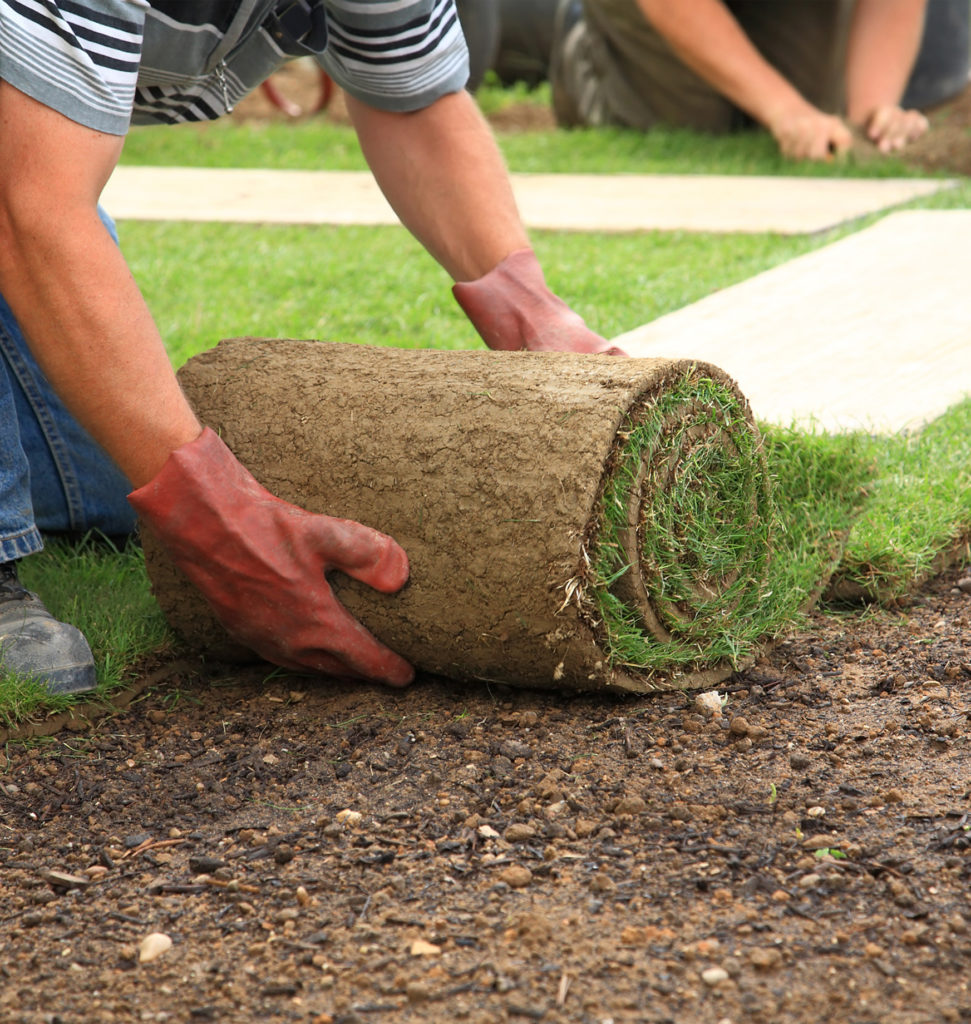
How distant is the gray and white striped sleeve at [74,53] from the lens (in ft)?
5.76

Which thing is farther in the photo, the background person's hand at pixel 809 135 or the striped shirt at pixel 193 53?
the background person's hand at pixel 809 135

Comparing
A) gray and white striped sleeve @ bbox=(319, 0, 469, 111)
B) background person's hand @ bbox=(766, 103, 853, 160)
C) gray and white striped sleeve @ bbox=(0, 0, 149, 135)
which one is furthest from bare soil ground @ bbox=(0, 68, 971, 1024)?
background person's hand @ bbox=(766, 103, 853, 160)

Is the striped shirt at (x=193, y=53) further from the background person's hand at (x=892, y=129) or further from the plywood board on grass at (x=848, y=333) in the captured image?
the background person's hand at (x=892, y=129)

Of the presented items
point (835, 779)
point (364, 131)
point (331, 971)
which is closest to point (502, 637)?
point (835, 779)

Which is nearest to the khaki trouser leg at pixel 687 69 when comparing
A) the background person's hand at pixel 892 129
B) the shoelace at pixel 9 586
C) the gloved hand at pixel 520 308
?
the background person's hand at pixel 892 129

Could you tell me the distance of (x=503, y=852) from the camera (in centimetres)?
160

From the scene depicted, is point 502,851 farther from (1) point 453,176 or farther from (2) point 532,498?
(1) point 453,176

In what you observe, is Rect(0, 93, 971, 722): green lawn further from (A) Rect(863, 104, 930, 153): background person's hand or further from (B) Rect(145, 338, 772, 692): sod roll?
(B) Rect(145, 338, 772, 692): sod roll

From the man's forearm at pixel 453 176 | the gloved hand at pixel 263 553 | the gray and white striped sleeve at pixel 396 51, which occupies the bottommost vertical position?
the gloved hand at pixel 263 553

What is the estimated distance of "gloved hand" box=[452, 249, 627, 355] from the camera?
2.42m

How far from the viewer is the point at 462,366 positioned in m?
2.05

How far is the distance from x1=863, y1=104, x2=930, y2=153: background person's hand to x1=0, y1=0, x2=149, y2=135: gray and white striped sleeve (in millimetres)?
4783

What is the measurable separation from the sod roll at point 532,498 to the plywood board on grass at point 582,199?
Answer: 2.90 meters

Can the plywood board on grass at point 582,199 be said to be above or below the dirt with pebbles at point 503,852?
above
